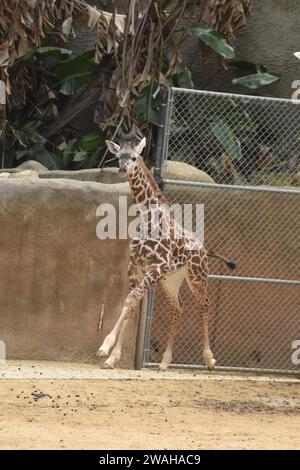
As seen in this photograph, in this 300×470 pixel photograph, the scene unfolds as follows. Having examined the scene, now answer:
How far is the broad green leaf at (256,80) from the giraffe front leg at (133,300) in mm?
4067

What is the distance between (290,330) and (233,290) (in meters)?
0.71

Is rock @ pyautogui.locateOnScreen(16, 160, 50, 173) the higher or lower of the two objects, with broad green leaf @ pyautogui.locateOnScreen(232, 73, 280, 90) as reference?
lower

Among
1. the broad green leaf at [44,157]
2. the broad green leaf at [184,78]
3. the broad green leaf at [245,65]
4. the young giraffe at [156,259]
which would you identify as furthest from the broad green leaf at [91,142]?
the young giraffe at [156,259]

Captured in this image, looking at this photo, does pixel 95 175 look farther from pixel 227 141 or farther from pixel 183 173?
pixel 227 141

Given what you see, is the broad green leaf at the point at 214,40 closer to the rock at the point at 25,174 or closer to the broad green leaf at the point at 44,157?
the broad green leaf at the point at 44,157

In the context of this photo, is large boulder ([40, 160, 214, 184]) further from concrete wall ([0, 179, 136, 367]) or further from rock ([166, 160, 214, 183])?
concrete wall ([0, 179, 136, 367])

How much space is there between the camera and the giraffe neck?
963cm

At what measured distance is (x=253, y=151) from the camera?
12.8 meters

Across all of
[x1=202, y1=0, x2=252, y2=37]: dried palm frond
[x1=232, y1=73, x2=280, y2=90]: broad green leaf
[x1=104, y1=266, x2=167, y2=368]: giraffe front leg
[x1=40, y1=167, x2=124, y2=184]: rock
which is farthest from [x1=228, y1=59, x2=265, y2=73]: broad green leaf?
[x1=104, y1=266, x2=167, y2=368]: giraffe front leg

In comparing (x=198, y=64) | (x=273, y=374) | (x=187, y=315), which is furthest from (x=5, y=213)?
(x=198, y=64)

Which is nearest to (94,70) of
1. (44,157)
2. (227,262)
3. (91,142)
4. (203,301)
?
(91,142)

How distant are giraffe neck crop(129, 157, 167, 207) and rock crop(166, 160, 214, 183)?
91 centimetres

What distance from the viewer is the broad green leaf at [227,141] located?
12.3 m

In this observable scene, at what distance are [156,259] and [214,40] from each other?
13.0ft
